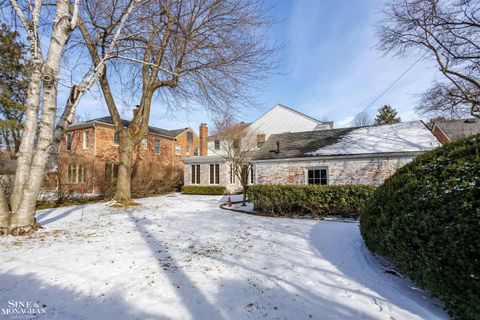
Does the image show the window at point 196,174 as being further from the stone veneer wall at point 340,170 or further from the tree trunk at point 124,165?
the tree trunk at point 124,165

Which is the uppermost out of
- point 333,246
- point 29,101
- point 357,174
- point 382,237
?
point 29,101

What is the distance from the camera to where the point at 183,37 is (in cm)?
903

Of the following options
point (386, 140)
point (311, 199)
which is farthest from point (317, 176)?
point (386, 140)

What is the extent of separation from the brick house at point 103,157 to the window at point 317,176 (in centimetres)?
1245

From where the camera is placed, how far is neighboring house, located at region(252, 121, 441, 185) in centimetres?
1023

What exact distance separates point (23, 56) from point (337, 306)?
19454mm

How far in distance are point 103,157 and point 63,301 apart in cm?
1824

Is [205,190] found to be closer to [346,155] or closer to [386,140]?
[346,155]

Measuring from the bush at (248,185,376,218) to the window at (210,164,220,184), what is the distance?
33.8ft

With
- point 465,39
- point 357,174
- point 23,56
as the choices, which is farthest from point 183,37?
point 465,39

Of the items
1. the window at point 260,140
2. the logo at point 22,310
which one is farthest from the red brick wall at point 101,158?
the logo at point 22,310

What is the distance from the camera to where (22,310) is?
2.52 m

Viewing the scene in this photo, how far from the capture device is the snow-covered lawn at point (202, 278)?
100 inches

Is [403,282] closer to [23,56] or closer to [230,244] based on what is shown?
[230,244]
